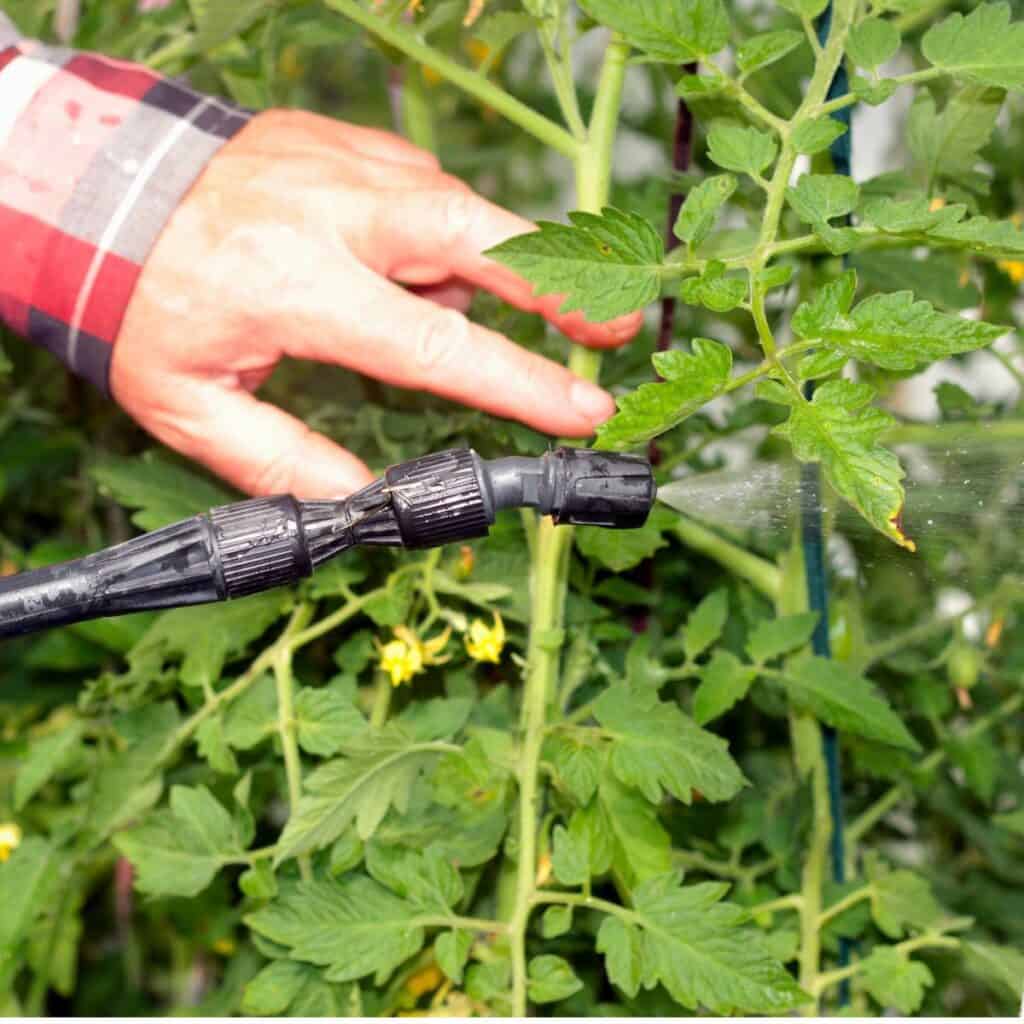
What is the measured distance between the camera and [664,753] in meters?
0.51

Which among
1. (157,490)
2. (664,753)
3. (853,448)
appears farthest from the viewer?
A: (157,490)

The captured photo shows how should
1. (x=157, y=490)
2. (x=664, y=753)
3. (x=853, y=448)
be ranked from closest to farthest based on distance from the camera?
(x=853, y=448) < (x=664, y=753) < (x=157, y=490)

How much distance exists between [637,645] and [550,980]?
157 mm

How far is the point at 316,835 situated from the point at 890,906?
0.91ft

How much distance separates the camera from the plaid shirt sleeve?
568mm

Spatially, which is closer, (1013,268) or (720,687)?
(720,687)

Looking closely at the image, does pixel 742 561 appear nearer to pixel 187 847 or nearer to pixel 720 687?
pixel 720 687

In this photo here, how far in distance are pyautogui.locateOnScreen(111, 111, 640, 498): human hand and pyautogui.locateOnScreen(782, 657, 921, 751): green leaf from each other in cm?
15

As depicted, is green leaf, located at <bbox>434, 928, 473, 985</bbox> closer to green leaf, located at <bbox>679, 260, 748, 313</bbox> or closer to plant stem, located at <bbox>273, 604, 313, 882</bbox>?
plant stem, located at <bbox>273, 604, 313, 882</bbox>

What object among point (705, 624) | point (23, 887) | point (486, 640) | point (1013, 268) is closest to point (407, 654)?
point (486, 640)

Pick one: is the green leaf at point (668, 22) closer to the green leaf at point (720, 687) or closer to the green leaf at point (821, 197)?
the green leaf at point (821, 197)

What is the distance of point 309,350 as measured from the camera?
0.57 metres

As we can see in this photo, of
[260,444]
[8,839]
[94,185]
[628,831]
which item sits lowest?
[8,839]

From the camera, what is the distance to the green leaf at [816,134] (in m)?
0.45
